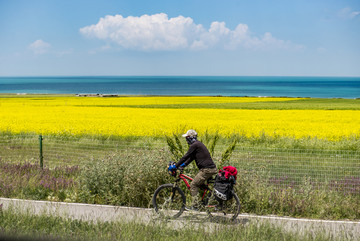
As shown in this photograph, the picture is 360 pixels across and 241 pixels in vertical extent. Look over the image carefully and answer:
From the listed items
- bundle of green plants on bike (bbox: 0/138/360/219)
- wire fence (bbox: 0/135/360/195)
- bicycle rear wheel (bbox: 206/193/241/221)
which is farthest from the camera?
wire fence (bbox: 0/135/360/195)

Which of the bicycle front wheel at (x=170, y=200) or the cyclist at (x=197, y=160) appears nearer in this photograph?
the cyclist at (x=197, y=160)

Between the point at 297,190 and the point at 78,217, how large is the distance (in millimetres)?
4736

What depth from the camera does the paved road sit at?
6.97m

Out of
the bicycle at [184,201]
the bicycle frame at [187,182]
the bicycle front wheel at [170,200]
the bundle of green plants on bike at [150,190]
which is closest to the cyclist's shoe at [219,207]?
the bicycle at [184,201]

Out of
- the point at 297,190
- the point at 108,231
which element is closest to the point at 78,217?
the point at 108,231

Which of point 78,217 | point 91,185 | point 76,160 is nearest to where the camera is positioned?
point 78,217

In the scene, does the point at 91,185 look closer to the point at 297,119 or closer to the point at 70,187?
the point at 70,187

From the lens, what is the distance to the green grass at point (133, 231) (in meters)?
6.04

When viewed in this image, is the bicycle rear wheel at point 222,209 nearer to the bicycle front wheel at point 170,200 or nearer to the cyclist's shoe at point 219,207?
the cyclist's shoe at point 219,207

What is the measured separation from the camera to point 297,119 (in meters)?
29.6

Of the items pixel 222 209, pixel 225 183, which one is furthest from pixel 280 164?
pixel 225 183

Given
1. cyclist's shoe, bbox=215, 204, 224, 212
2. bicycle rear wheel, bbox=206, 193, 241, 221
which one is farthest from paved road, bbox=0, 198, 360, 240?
cyclist's shoe, bbox=215, 204, 224, 212

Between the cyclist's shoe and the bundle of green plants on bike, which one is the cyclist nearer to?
the cyclist's shoe

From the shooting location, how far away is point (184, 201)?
7863 mm
